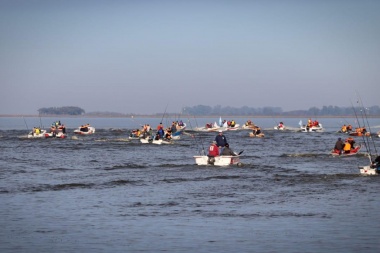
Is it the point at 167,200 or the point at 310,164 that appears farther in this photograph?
the point at 310,164

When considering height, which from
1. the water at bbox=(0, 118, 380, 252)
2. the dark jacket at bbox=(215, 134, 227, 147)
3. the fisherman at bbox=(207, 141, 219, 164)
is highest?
the dark jacket at bbox=(215, 134, 227, 147)

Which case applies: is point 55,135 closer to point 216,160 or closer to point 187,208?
point 216,160

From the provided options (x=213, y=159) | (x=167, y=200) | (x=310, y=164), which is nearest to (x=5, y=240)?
(x=167, y=200)

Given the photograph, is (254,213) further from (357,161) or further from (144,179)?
(357,161)

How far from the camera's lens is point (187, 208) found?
833 inches

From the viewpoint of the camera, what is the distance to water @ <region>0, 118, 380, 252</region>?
15.9 meters

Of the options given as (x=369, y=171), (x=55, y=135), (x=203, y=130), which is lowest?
(x=203, y=130)

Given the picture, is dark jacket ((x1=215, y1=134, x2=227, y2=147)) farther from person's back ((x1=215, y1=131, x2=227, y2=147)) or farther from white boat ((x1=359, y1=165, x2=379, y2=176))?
white boat ((x1=359, y1=165, x2=379, y2=176))

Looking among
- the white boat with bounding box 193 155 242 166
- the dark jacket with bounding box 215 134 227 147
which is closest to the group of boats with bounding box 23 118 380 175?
the white boat with bounding box 193 155 242 166

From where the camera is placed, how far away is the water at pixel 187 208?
1586 centimetres

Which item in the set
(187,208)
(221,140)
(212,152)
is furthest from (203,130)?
(187,208)

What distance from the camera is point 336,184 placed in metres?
27.9

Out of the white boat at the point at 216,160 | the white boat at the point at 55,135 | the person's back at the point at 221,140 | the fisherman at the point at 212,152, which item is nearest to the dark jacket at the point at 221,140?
the person's back at the point at 221,140

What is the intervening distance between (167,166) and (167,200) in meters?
13.9
